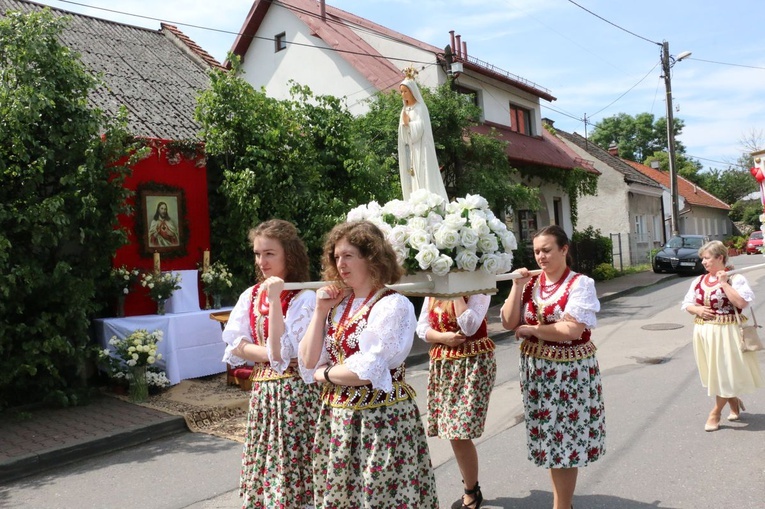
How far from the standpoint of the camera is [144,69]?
481 inches

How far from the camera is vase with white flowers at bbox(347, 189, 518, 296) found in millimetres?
3346

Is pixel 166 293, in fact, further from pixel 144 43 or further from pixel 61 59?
pixel 144 43

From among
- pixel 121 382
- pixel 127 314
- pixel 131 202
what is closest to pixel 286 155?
pixel 131 202

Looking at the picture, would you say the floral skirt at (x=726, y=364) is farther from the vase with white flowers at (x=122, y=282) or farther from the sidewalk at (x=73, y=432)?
the vase with white flowers at (x=122, y=282)

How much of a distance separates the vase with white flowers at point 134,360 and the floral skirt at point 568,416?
203 inches

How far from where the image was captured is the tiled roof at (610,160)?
30.3m

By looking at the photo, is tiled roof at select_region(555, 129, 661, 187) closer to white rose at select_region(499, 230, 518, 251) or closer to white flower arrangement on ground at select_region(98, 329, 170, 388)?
white flower arrangement on ground at select_region(98, 329, 170, 388)

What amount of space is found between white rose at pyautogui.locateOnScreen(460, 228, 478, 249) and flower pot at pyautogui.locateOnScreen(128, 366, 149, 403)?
18.2 ft

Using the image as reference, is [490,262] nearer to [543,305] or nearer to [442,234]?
[442,234]

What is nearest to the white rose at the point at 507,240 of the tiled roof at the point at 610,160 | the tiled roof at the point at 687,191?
the tiled roof at the point at 610,160

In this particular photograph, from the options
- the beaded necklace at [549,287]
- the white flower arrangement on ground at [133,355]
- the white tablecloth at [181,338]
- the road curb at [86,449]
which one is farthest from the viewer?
the white tablecloth at [181,338]

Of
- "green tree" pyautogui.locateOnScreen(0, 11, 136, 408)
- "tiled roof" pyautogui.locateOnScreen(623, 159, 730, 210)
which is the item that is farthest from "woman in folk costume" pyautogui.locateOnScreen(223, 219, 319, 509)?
"tiled roof" pyautogui.locateOnScreen(623, 159, 730, 210)

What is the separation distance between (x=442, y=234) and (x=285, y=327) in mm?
909

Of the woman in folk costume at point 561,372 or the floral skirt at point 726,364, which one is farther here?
the floral skirt at point 726,364
